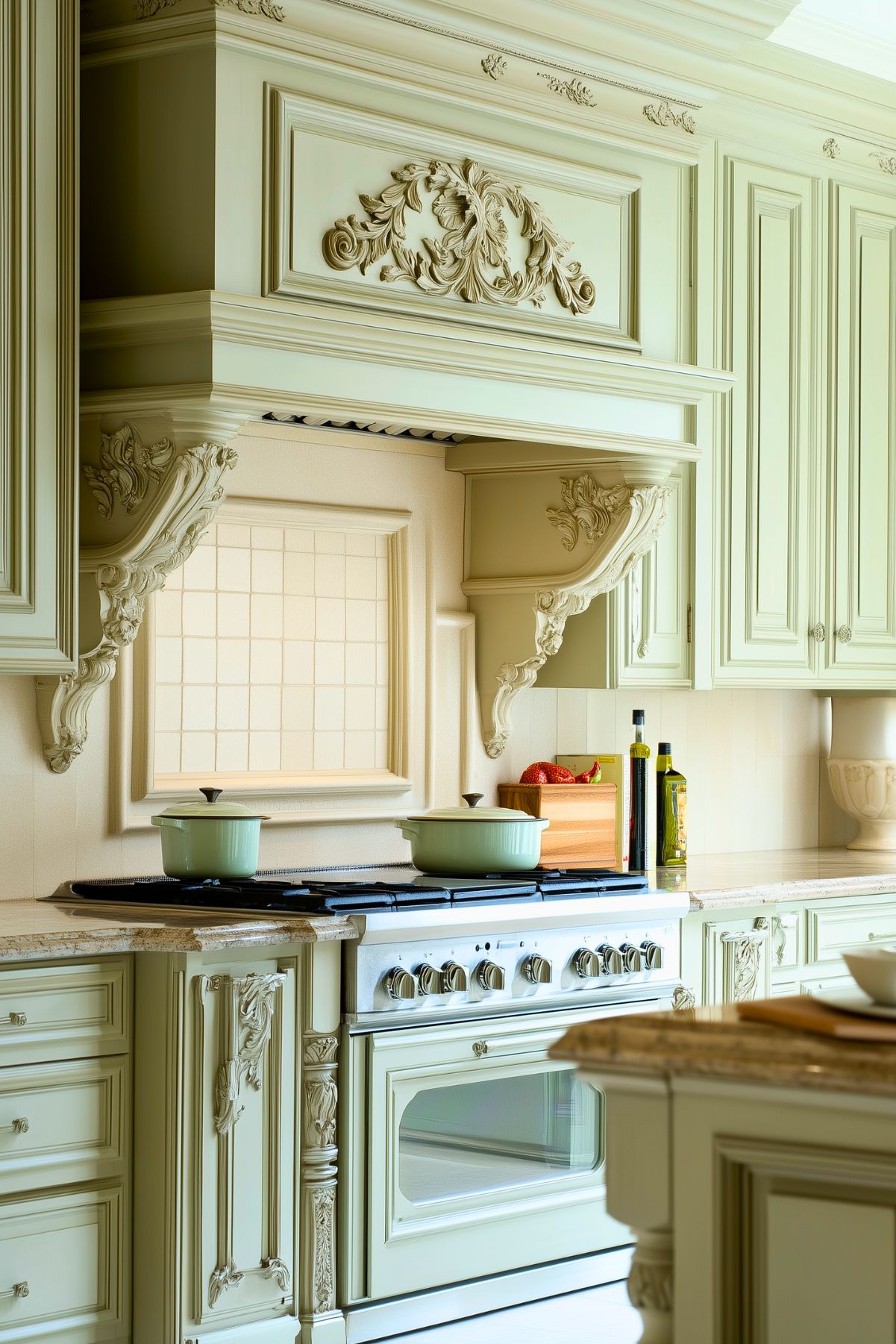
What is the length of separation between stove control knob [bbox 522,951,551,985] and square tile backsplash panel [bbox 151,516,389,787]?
0.68 metres

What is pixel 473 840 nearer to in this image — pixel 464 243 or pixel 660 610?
pixel 660 610

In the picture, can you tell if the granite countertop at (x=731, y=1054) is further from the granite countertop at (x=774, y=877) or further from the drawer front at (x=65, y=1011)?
the granite countertop at (x=774, y=877)

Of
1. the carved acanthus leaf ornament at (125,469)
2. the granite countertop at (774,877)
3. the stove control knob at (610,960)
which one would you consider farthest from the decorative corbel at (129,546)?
the granite countertop at (774,877)

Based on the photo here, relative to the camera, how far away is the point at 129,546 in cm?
296

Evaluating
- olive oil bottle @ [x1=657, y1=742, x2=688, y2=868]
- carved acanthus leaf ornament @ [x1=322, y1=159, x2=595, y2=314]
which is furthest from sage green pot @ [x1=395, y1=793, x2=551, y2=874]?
carved acanthus leaf ornament @ [x1=322, y1=159, x2=595, y2=314]

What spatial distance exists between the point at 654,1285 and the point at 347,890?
1445mm

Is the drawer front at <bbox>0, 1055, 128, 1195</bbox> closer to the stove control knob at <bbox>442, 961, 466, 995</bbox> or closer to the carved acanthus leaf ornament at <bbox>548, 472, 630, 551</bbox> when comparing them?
the stove control knob at <bbox>442, 961, 466, 995</bbox>

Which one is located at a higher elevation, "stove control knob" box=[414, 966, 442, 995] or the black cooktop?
the black cooktop

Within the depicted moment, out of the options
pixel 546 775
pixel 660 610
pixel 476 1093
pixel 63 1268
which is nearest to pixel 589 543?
pixel 660 610

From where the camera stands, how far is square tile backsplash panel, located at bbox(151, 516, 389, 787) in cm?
335

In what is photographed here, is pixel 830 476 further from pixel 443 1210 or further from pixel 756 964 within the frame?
pixel 443 1210

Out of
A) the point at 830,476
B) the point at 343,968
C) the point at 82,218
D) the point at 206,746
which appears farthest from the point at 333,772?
the point at 830,476

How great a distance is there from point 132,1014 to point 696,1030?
1.36 m

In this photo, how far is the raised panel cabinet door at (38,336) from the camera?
109 inches
